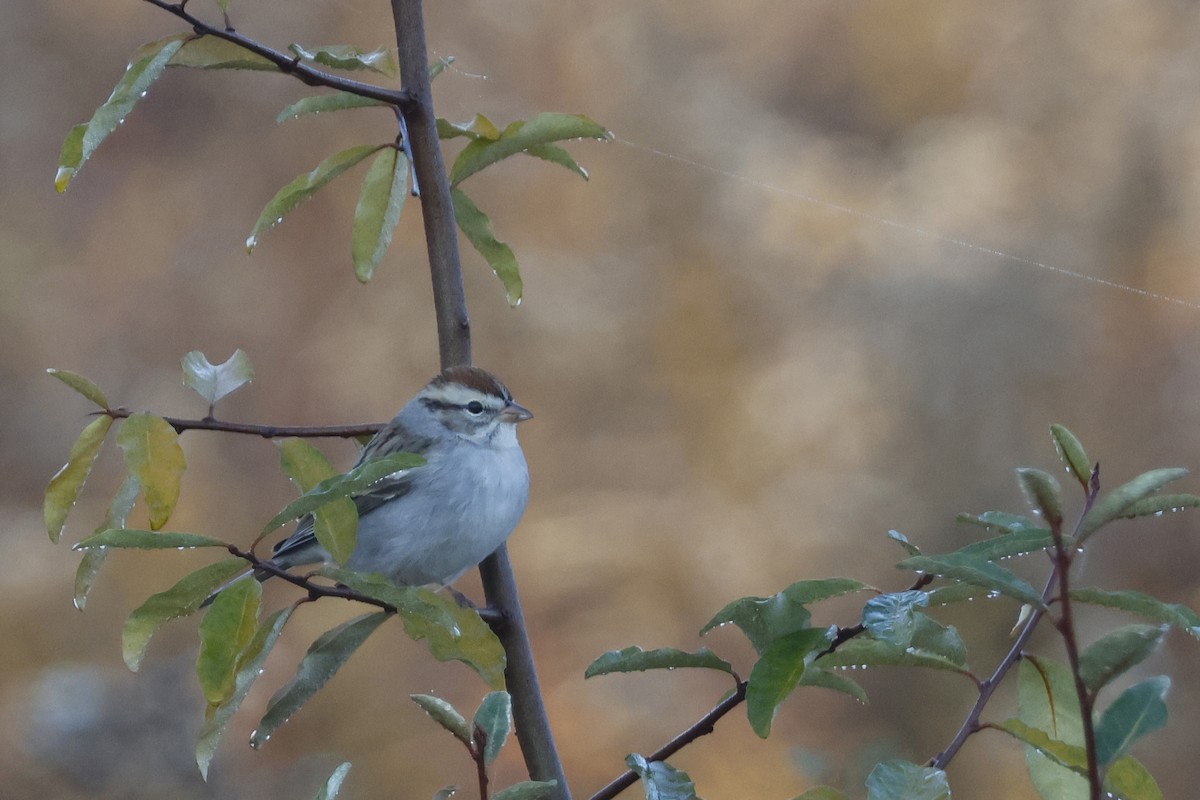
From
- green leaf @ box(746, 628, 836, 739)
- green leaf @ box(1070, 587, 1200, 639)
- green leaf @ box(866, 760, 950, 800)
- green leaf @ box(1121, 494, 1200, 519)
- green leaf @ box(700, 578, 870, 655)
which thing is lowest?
green leaf @ box(866, 760, 950, 800)

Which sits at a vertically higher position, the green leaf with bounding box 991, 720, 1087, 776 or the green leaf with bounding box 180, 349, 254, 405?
the green leaf with bounding box 991, 720, 1087, 776

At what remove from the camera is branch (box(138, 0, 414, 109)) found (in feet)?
2.54

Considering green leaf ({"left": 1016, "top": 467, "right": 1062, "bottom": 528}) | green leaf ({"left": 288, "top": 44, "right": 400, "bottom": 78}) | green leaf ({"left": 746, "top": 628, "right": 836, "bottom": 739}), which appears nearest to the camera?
green leaf ({"left": 1016, "top": 467, "right": 1062, "bottom": 528})

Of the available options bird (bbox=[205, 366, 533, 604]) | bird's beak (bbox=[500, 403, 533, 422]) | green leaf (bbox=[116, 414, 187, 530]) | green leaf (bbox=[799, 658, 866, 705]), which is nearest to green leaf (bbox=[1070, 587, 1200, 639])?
green leaf (bbox=[799, 658, 866, 705])

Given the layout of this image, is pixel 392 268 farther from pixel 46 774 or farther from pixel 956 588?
pixel 956 588

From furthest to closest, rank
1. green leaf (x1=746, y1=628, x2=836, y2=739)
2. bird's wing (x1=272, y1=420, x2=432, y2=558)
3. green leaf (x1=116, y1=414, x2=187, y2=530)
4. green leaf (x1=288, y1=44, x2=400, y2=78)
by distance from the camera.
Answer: bird's wing (x1=272, y1=420, x2=432, y2=558), green leaf (x1=288, y1=44, x2=400, y2=78), green leaf (x1=116, y1=414, x2=187, y2=530), green leaf (x1=746, y1=628, x2=836, y2=739)

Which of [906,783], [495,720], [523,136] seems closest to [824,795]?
[906,783]

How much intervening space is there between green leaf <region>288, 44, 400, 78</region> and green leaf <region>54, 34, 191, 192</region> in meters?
0.08

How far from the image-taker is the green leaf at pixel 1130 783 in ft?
1.94

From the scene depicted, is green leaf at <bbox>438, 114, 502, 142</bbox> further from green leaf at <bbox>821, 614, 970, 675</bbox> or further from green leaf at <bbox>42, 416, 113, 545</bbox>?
green leaf at <bbox>821, 614, 970, 675</bbox>

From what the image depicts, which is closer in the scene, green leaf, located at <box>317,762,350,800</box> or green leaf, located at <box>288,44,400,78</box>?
green leaf, located at <box>317,762,350,800</box>

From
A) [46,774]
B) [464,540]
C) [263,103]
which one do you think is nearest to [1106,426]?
[464,540]

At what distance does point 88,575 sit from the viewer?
77cm

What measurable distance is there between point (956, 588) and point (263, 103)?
7.70ft
